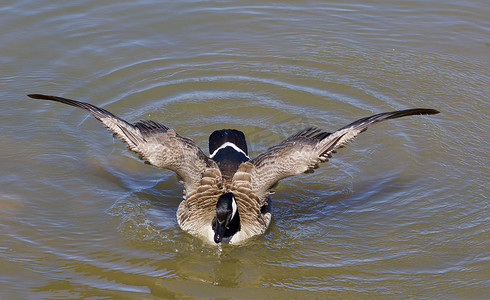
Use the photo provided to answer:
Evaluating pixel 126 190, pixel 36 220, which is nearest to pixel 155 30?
pixel 126 190

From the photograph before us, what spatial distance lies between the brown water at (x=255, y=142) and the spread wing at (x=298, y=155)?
830 mm

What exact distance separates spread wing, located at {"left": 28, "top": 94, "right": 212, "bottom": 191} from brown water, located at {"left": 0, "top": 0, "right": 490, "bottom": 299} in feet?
2.88

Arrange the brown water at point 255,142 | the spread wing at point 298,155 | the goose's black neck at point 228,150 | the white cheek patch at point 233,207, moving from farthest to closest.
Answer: the goose's black neck at point 228,150 < the white cheek patch at point 233,207 < the brown water at point 255,142 < the spread wing at point 298,155

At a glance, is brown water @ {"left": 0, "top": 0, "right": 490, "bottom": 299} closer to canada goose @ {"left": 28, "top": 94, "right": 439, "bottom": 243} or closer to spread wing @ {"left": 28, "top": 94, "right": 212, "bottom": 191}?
canada goose @ {"left": 28, "top": 94, "right": 439, "bottom": 243}

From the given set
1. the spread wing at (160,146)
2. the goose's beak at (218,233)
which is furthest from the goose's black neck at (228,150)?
the goose's beak at (218,233)

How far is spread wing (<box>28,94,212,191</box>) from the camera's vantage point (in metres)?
7.35

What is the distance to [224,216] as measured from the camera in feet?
24.1

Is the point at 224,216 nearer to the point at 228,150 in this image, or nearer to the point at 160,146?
the point at 160,146

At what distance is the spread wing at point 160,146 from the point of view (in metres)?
7.35

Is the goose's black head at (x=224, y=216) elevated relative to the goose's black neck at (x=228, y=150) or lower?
lower

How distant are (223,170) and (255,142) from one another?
1486mm

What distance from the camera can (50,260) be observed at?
730 cm

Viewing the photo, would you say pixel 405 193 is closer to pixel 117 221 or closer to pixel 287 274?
pixel 287 274

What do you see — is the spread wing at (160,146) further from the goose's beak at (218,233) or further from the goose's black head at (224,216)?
the goose's beak at (218,233)
